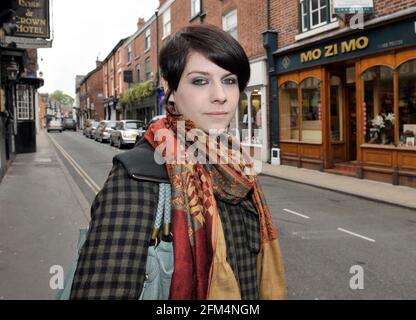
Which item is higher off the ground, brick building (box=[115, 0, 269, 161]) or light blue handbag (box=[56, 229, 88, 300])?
brick building (box=[115, 0, 269, 161])

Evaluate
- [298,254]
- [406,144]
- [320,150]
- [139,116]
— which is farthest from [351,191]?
[139,116]

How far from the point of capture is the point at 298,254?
5293 mm

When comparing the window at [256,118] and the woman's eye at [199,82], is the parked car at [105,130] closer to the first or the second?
the window at [256,118]

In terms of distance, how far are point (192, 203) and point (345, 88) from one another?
12966 mm

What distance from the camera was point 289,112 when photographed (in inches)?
601

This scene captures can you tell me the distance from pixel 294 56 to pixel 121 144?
43.0 feet

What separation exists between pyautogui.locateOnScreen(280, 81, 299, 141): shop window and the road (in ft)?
18.1

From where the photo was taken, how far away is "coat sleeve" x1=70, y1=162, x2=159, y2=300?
1.25 metres

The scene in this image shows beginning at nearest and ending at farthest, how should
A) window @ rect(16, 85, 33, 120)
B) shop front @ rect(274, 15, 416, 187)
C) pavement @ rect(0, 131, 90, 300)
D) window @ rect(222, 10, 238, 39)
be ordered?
pavement @ rect(0, 131, 90, 300)
shop front @ rect(274, 15, 416, 187)
window @ rect(222, 10, 238, 39)
window @ rect(16, 85, 33, 120)

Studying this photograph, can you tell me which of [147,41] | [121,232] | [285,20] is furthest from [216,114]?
[147,41]

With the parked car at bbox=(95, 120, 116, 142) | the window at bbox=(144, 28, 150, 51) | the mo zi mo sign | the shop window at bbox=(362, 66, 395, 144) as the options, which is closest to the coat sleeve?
the shop window at bbox=(362, 66, 395, 144)

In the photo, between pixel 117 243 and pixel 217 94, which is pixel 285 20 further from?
pixel 117 243

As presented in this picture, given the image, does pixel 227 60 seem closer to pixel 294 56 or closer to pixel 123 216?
pixel 123 216

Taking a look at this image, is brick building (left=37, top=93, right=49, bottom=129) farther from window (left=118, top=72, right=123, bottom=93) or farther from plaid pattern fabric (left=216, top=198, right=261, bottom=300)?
plaid pattern fabric (left=216, top=198, right=261, bottom=300)
